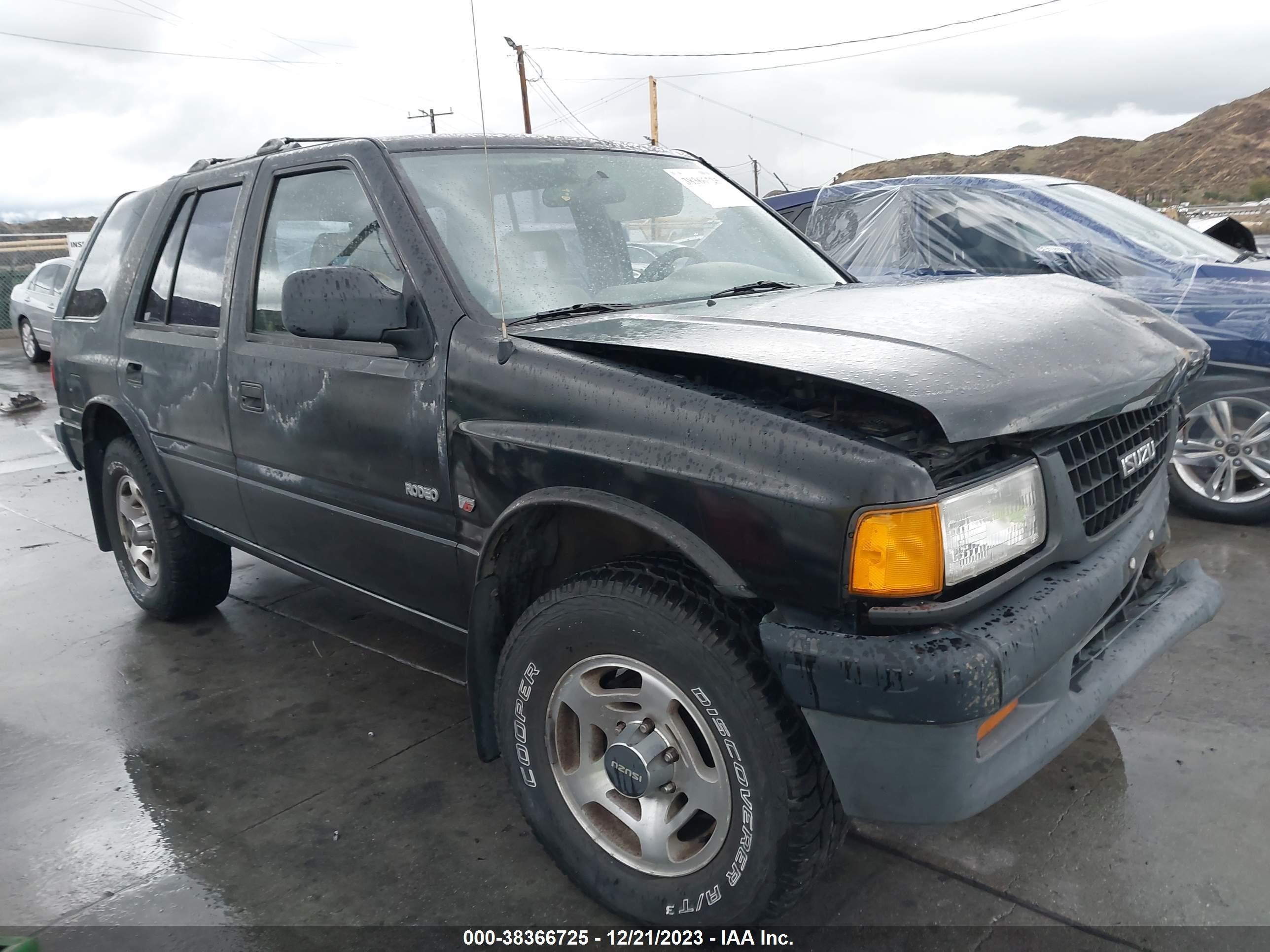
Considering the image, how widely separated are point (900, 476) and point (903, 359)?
0.32 meters

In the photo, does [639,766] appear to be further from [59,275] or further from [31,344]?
[31,344]

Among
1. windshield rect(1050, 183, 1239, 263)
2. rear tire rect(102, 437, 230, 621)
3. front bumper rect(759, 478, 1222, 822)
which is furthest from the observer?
windshield rect(1050, 183, 1239, 263)

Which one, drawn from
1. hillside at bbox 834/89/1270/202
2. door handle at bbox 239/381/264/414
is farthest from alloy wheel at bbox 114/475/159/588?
hillside at bbox 834/89/1270/202

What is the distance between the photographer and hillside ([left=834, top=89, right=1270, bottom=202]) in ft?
187

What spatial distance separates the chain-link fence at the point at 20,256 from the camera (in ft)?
65.0

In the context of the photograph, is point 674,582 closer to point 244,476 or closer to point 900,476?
point 900,476

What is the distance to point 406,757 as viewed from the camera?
3.14 m

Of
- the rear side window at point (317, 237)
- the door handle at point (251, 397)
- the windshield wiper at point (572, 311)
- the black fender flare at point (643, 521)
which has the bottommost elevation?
the black fender flare at point (643, 521)

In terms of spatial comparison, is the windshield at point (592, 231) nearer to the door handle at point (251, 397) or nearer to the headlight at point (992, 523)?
the door handle at point (251, 397)

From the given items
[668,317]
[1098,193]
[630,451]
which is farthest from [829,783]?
[1098,193]

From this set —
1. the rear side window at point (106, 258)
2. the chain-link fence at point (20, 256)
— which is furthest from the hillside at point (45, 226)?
the rear side window at point (106, 258)

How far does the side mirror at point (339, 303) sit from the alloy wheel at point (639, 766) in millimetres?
1023

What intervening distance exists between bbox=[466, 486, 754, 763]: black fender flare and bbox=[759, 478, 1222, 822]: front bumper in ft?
0.54

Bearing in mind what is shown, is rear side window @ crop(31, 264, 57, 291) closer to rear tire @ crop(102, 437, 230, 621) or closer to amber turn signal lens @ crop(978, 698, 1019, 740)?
rear tire @ crop(102, 437, 230, 621)
